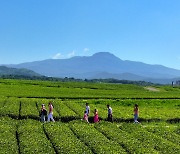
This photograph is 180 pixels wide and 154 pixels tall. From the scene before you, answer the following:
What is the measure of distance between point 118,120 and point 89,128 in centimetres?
1212

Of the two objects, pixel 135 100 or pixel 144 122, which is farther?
pixel 135 100

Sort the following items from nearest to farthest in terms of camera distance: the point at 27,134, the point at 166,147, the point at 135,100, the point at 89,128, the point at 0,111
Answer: the point at 166,147
the point at 27,134
the point at 89,128
the point at 0,111
the point at 135,100

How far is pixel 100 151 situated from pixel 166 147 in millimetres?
5420

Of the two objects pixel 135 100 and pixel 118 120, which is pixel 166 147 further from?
pixel 135 100

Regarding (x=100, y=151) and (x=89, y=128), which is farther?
(x=89, y=128)

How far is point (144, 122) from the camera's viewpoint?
1914 inches

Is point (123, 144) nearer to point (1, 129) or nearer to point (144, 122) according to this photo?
point (1, 129)

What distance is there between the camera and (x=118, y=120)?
1874 inches

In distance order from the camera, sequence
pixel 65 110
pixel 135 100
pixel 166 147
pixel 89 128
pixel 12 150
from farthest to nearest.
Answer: pixel 135 100
pixel 65 110
pixel 89 128
pixel 166 147
pixel 12 150

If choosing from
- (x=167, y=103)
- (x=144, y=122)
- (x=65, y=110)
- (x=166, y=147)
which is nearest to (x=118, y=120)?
(x=144, y=122)

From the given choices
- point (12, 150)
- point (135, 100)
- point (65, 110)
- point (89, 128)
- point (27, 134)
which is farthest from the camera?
point (135, 100)

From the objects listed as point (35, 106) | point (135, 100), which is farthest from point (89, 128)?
point (135, 100)

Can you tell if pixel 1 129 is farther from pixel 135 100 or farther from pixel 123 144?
pixel 135 100

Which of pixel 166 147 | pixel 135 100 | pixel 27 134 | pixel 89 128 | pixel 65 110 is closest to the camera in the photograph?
pixel 166 147
